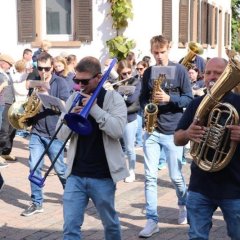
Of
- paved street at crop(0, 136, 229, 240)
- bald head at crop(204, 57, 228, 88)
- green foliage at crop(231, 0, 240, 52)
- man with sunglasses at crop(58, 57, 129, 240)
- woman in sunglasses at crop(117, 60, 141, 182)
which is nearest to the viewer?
bald head at crop(204, 57, 228, 88)

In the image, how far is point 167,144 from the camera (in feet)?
20.4

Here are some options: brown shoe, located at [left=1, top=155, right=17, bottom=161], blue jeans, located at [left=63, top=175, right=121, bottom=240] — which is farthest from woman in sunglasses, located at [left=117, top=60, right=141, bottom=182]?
blue jeans, located at [left=63, top=175, right=121, bottom=240]

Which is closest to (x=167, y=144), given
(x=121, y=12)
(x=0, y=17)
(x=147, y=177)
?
(x=147, y=177)

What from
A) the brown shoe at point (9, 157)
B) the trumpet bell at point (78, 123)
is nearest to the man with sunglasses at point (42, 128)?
the trumpet bell at point (78, 123)

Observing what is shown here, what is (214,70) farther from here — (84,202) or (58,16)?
(58,16)

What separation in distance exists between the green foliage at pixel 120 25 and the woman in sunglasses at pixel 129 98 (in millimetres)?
5669

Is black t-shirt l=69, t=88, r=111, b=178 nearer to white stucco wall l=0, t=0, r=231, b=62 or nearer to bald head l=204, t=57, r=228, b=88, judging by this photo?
bald head l=204, t=57, r=228, b=88

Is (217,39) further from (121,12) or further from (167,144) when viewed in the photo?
(167,144)

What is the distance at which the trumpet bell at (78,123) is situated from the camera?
4.61 meters

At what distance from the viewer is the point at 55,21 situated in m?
15.7

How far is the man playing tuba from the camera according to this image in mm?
4324

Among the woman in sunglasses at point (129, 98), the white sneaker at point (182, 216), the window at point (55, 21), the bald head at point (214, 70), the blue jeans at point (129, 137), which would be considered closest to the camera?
the bald head at point (214, 70)

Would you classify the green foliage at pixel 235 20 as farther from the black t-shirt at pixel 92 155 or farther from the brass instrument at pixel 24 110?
the black t-shirt at pixel 92 155

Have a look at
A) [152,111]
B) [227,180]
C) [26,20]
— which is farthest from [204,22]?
[227,180]
